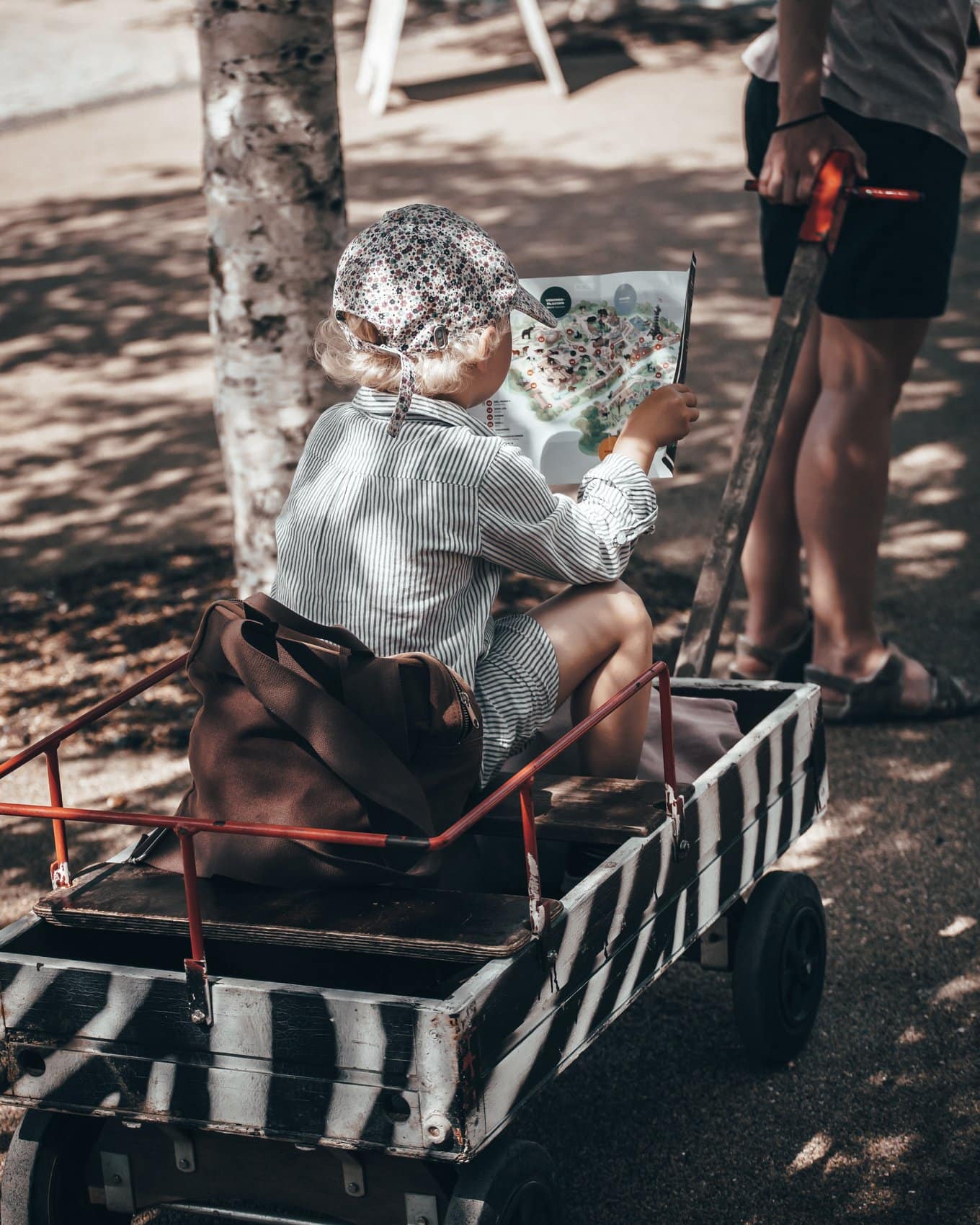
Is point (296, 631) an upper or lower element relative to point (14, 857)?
upper

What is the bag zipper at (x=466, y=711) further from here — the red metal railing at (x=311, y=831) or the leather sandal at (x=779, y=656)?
the leather sandal at (x=779, y=656)

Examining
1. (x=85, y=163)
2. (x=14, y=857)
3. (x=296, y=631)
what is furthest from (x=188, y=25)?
(x=296, y=631)

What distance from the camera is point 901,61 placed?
371 centimetres

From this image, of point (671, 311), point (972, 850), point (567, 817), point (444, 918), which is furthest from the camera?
point (972, 850)

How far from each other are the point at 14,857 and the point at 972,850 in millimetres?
2264

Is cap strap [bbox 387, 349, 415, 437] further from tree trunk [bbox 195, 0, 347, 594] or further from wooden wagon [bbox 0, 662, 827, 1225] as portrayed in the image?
tree trunk [bbox 195, 0, 347, 594]

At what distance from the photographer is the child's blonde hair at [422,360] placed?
8.24ft

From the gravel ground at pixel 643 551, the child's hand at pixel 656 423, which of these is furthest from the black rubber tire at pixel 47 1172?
the child's hand at pixel 656 423

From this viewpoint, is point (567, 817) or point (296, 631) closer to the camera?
point (296, 631)

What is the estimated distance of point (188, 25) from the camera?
54.4 feet

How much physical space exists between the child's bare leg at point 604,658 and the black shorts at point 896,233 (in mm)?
1516

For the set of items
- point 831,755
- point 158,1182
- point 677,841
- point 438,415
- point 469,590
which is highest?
point 438,415

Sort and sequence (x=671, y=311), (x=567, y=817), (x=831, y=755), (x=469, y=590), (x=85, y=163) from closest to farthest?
(x=567, y=817), (x=469, y=590), (x=671, y=311), (x=831, y=755), (x=85, y=163)

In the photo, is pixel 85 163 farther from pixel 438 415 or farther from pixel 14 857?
pixel 438 415
